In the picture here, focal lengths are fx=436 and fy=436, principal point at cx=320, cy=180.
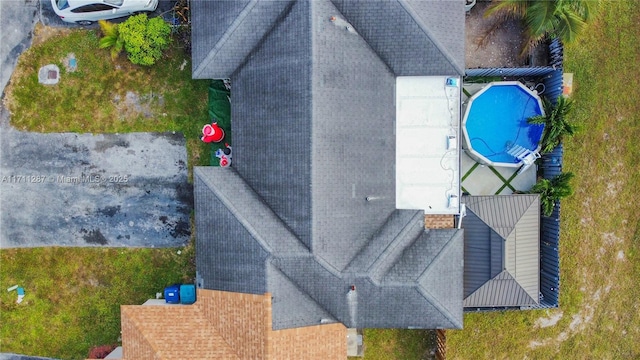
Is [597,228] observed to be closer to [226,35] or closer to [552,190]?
[552,190]

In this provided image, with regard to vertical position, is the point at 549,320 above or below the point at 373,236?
below

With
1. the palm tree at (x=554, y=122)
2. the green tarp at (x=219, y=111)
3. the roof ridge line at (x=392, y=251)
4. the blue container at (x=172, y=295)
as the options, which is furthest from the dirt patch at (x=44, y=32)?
the palm tree at (x=554, y=122)

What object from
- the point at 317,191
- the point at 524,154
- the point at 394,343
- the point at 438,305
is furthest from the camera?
the point at 394,343

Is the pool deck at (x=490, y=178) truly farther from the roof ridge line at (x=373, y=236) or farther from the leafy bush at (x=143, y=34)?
the leafy bush at (x=143, y=34)

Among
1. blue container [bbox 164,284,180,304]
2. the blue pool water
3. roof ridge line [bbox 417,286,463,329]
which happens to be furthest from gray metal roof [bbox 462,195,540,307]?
blue container [bbox 164,284,180,304]

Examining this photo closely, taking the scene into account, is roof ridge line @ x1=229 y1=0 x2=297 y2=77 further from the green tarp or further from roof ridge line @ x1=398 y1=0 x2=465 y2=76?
roof ridge line @ x1=398 y1=0 x2=465 y2=76

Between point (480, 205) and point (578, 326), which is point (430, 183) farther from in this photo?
point (578, 326)

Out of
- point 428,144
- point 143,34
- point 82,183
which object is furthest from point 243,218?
point 143,34

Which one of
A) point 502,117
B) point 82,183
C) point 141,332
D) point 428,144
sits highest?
point 502,117
